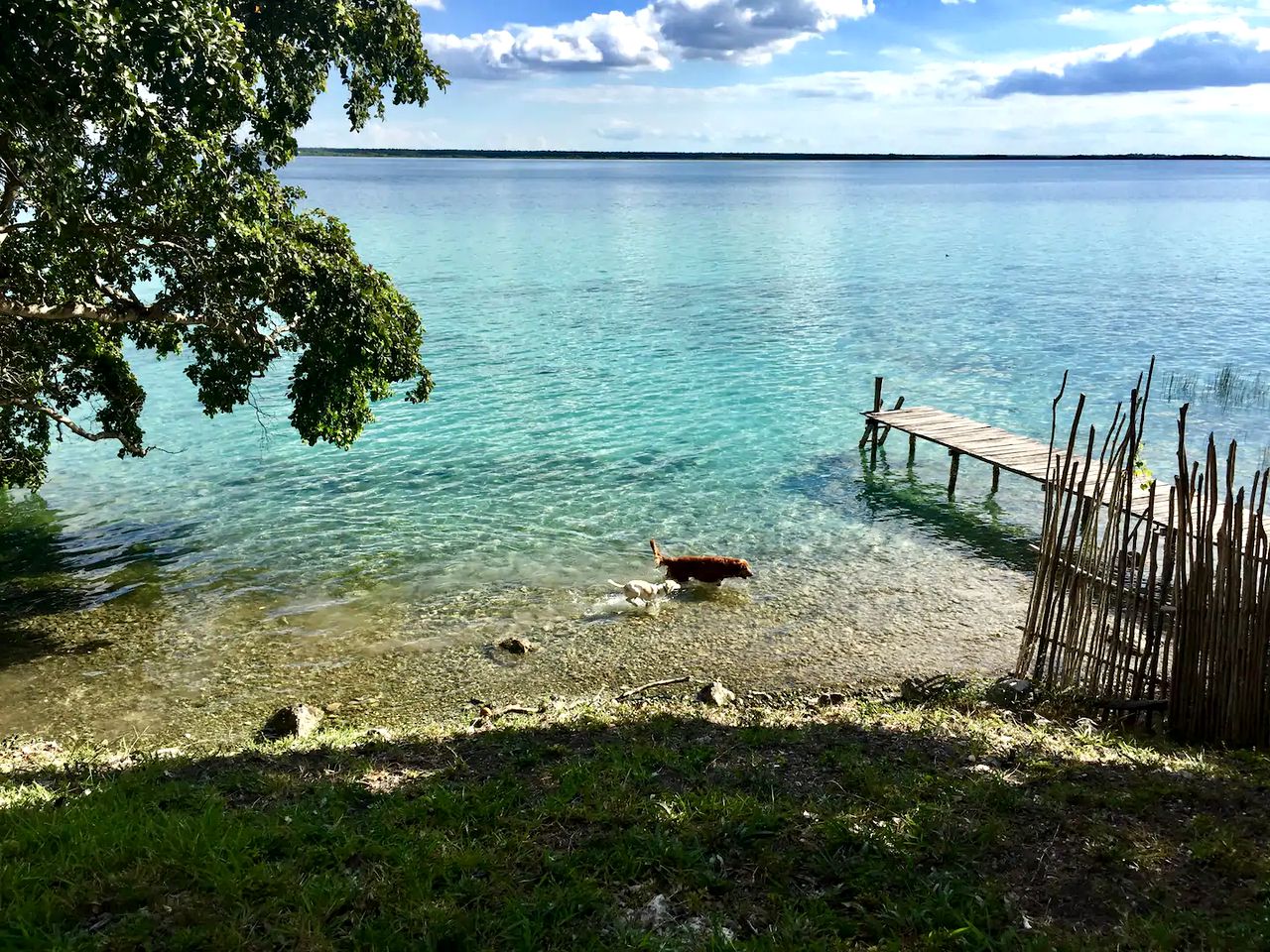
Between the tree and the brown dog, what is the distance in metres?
5.44

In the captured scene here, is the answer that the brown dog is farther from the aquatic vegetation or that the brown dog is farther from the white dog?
the aquatic vegetation

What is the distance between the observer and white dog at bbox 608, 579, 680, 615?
49.3 ft

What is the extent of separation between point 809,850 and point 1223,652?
4.98 m

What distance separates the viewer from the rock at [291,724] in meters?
10.7

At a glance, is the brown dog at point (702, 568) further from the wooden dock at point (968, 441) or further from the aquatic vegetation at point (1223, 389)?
the aquatic vegetation at point (1223, 389)

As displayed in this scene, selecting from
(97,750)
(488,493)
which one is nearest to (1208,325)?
(488,493)

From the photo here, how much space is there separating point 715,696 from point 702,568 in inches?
172

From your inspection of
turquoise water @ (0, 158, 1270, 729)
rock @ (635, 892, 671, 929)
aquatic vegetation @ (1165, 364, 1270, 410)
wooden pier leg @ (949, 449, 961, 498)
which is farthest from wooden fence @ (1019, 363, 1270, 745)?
aquatic vegetation @ (1165, 364, 1270, 410)

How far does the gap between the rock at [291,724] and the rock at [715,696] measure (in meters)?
4.53

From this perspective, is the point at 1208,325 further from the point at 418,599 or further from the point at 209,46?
the point at 209,46

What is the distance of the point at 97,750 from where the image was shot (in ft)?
33.7

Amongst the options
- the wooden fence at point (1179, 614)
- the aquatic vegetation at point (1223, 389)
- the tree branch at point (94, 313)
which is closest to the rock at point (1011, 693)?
the wooden fence at point (1179, 614)

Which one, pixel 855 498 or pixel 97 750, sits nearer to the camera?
pixel 97 750

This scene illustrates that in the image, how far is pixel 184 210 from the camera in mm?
11805
